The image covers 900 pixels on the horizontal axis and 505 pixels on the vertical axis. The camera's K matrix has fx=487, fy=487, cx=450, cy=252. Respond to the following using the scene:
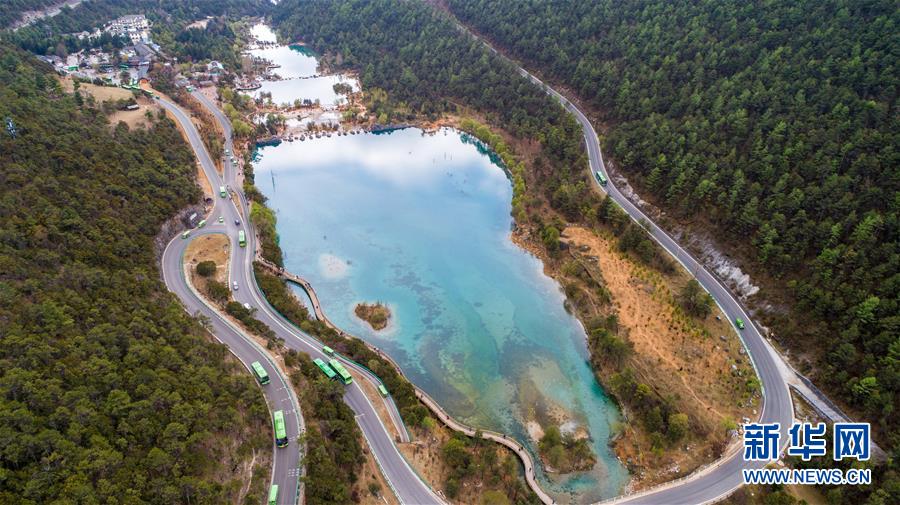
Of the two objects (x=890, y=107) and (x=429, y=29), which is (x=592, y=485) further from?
(x=429, y=29)

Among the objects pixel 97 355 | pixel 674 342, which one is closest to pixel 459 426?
pixel 674 342

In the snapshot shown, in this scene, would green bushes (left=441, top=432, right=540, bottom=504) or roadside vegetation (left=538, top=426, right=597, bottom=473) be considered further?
roadside vegetation (left=538, top=426, right=597, bottom=473)

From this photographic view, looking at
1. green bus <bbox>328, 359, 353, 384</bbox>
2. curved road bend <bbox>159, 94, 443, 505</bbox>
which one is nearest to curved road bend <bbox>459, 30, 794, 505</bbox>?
curved road bend <bbox>159, 94, 443, 505</bbox>

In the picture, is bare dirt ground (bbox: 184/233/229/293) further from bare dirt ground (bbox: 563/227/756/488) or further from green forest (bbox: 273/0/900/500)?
green forest (bbox: 273/0/900/500)

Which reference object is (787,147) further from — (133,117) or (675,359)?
(133,117)

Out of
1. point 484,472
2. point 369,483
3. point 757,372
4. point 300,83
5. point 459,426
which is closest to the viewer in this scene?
point 369,483
